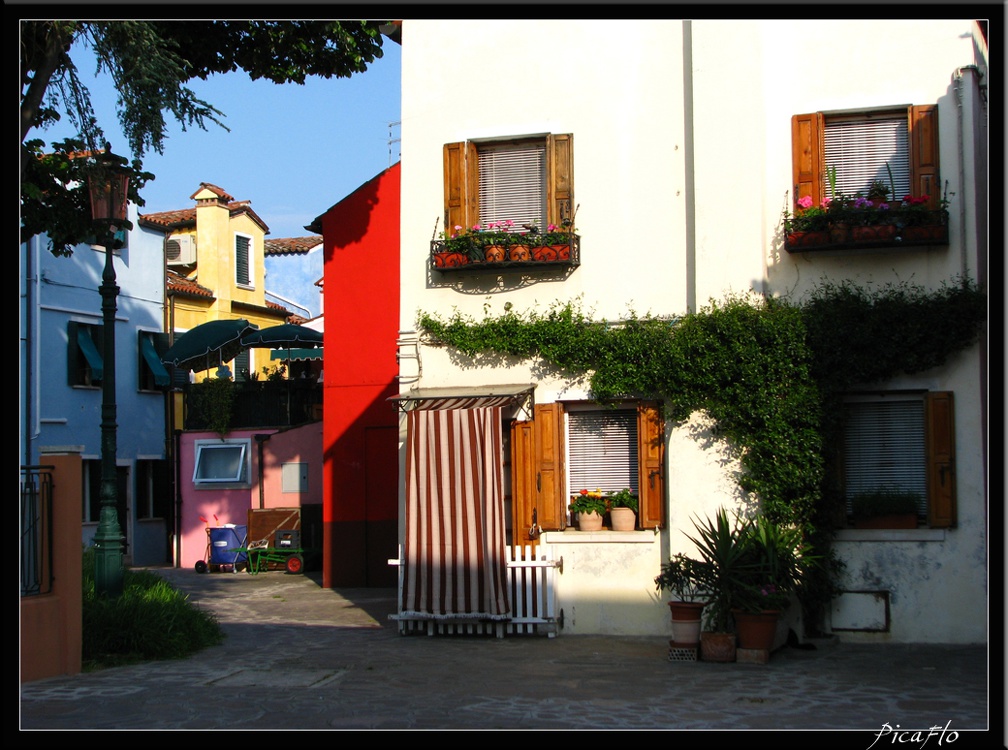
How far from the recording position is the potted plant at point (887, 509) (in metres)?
11.9

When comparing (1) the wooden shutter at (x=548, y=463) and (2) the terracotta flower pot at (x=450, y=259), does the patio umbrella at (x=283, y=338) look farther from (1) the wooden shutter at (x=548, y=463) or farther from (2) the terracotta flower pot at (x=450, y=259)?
(1) the wooden shutter at (x=548, y=463)

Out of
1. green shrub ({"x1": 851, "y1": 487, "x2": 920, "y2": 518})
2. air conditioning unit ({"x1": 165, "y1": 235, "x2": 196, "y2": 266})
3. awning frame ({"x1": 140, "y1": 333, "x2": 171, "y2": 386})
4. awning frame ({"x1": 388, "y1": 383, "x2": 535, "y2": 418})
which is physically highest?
air conditioning unit ({"x1": 165, "y1": 235, "x2": 196, "y2": 266})

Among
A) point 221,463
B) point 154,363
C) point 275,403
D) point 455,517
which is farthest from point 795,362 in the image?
point 154,363

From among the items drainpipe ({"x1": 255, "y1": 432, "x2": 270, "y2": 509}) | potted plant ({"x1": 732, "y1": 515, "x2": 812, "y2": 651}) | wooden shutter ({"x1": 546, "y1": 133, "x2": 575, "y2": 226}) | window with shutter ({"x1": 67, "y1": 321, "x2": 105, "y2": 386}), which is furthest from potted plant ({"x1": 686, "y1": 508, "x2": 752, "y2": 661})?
window with shutter ({"x1": 67, "y1": 321, "x2": 105, "y2": 386})

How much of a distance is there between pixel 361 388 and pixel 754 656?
9534 mm

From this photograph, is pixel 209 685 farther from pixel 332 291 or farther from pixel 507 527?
pixel 332 291

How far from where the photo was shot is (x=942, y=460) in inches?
464

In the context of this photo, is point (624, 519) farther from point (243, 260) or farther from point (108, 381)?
point (243, 260)

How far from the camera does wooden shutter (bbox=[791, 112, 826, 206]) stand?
40.3 ft

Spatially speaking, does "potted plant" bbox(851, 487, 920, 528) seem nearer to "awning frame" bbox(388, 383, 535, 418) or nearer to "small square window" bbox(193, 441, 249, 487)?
"awning frame" bbox(388, 383, 535, 418)

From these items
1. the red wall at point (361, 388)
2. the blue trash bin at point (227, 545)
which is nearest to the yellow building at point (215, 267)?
the blue trash bin at point (227, 545)

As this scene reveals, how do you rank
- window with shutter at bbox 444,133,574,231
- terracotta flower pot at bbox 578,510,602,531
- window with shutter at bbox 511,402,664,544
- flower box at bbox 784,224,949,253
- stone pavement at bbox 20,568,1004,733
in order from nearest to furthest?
stone pavement at bbox 20,568,1004,733 < flower box at bbox 784,224,949,253 < terracotta flower pot at bbox 578,510,602,531 < window with shutter at bbox 511,402,664,544 < window with shutter at bbox 444,133,574,231

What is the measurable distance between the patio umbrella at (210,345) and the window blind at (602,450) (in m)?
13.8

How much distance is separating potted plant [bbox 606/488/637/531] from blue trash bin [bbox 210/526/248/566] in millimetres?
11987
